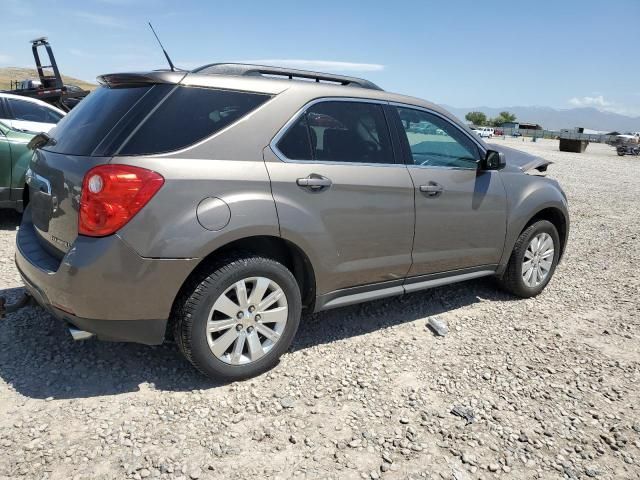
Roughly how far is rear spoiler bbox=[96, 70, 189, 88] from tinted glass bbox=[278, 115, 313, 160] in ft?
2.22

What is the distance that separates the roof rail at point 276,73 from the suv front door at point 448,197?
0.35 meters

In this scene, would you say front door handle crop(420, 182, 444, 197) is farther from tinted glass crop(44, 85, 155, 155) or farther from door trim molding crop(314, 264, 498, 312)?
tinted glass crop(44, 85, 155, 155)

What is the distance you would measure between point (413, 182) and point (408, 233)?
Result: 1.19 ft

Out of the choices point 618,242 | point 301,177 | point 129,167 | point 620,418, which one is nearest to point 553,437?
point 620,418

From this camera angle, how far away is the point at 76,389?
2.90 meters

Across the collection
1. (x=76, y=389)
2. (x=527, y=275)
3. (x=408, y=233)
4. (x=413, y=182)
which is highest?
(x=413, y=182)

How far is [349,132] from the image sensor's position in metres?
3.38

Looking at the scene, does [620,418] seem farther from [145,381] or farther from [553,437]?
[145,381]

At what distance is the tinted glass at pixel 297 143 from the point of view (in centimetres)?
303

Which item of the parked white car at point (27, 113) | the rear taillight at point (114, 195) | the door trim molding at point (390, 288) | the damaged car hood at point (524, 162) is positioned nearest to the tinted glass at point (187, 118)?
the rear taillight at point (114, 195)

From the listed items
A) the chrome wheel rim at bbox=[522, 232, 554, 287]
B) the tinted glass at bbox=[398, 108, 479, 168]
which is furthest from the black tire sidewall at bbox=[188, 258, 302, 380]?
the chrome wheel rim at bbox=[522, 232, 554, 287]

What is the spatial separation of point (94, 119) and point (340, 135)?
149cm

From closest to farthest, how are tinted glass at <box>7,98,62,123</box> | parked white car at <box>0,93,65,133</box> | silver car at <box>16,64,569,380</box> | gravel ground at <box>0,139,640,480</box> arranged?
gravel ground at <box>0,139,640,480</box>, silver car at <box>16,64,569,380</box>, parked white car at <box>0,93,65,133</box>, tinted glass at <box>7,98,62,123</box>

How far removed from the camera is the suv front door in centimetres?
368
